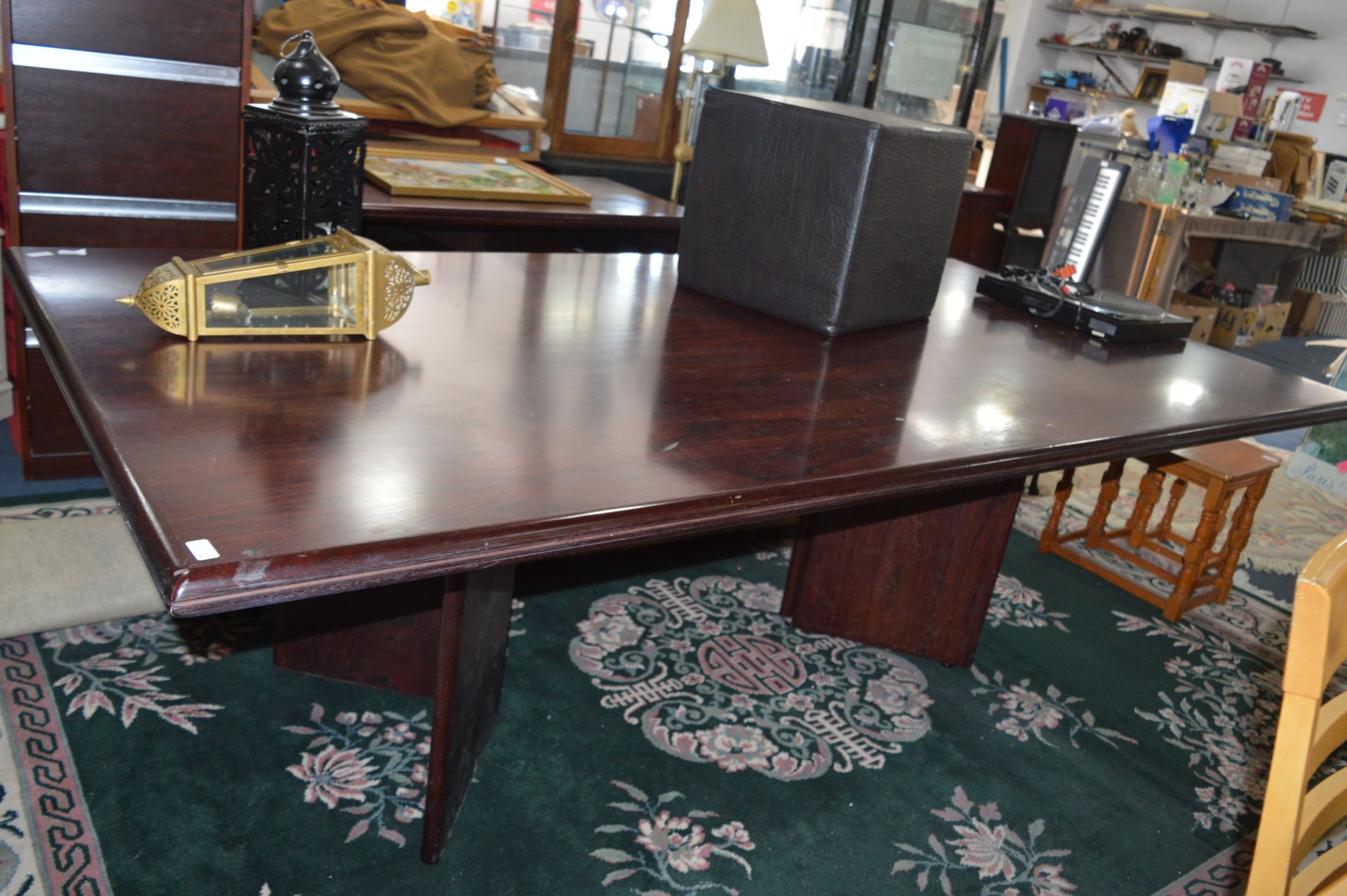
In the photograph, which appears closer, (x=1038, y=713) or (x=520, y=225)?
(x=1038, y=713)

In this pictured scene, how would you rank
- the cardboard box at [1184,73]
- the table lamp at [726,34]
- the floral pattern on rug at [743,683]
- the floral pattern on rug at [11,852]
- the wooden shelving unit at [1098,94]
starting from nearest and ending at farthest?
the floral pattern on rug at [11,852], the floral pattern on rug at [743,683], the table lamp at [726,34], the cardboard box at [1184,73], the wooden shelving unit at [1098,94]

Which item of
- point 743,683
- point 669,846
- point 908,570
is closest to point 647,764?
point 669,846

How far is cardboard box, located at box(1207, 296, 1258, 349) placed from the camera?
225 inches

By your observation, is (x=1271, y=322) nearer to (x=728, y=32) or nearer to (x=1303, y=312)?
(x=1303, y=312)

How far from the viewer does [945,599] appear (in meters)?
2.17

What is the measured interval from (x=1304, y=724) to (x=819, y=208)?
94cm

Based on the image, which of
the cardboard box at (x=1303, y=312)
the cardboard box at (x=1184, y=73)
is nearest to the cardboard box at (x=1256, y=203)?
the cardboard box at (x=1184, y=73)

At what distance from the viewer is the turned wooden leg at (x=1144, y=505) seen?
2.69m

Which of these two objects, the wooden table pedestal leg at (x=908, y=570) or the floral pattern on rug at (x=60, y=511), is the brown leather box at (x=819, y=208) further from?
the floral pattern on rug at (x=60, y=511)

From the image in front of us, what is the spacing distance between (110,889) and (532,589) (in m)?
1.04

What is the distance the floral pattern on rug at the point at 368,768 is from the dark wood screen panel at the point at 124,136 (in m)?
1.26

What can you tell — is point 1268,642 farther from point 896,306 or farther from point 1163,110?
point 1163,110

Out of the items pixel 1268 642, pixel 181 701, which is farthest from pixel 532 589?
pixel 1268 642

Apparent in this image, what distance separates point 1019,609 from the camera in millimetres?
2553
